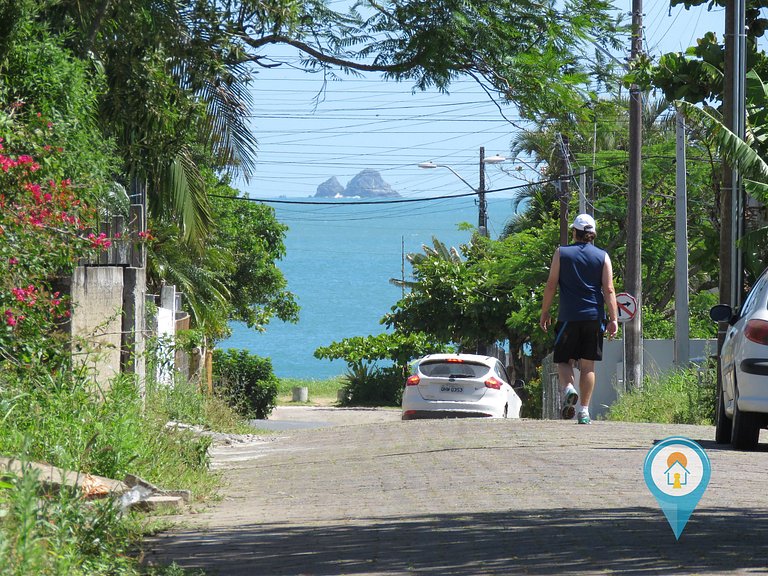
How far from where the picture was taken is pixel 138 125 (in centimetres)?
1519

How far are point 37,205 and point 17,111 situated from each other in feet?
6.11

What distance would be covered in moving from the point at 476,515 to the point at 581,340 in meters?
5.61

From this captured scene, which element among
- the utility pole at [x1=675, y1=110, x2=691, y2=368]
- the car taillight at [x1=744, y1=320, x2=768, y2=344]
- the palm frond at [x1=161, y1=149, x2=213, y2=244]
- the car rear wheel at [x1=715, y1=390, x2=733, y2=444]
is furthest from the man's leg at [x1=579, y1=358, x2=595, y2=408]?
the utility pole at [x1=675, y1=110, x2=691, y2=368]

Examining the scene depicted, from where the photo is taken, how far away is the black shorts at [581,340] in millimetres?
12648

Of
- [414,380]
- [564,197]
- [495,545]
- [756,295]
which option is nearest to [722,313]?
[756,295]

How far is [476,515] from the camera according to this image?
24.2ft

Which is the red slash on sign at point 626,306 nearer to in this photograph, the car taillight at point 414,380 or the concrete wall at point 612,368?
the concrete wall at point 612,368

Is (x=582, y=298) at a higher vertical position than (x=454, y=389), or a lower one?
higher

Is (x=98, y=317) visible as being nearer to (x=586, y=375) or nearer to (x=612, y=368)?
(x=586, y=375)

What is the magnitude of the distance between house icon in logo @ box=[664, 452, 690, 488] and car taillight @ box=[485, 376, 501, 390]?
547 inches

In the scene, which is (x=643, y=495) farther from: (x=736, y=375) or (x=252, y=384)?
(x=252, y=384)

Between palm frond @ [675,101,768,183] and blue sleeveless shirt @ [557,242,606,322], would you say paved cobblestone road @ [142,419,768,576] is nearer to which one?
blue sleeveless shirt @ [557,242,606,322]

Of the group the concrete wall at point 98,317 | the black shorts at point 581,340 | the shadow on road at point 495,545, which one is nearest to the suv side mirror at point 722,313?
the black shorts at point 581,340

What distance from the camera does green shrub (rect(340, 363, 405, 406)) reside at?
48.9 meters
